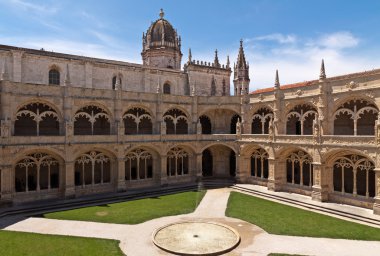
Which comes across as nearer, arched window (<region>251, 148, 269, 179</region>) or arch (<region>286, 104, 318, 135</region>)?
arch (<region>286, 104, 318, 135</region>)

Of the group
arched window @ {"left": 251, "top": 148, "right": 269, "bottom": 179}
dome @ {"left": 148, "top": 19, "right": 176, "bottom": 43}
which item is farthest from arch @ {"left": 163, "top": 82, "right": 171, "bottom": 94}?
arched window @ {"left": 251, "top": 148, "right": 269, "bottom": 179}

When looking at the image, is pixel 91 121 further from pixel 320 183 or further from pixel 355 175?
pixel 355 175

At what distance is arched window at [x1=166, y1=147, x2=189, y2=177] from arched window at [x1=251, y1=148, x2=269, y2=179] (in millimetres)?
8106

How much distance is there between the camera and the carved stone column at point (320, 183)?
25.4 m

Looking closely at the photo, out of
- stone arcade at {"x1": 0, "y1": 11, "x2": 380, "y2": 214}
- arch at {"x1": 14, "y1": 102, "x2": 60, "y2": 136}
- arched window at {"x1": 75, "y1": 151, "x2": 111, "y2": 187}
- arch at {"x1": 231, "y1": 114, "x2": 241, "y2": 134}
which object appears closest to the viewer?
stone arcade at {"x1": 0, "y1": 11, "x2": 380, "y2": 214}

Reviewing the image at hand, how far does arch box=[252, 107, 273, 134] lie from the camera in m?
32.2

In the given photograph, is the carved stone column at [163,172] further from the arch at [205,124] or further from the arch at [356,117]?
the arch at [356,117]

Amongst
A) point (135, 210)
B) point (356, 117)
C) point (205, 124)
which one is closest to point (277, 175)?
→ point (356, 117)

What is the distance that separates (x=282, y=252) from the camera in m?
15.5

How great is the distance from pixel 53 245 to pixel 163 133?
1734 cm

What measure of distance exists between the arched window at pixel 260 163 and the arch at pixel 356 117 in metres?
7.78

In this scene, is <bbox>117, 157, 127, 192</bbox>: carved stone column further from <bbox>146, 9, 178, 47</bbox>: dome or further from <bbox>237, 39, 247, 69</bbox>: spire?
<bbox>237, 39, 247, 69</bbox>: spire

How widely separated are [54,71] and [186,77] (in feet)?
57.9

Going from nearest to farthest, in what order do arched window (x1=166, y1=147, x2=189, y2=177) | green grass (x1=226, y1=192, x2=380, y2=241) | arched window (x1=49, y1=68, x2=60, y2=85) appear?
green grass (x1=226, y1=192, x2=380, y2=241), arched window (x1=49, y1=68, x2=60, y2=85), arched window (x1=166, y1=147, x2=189, y2=177)
